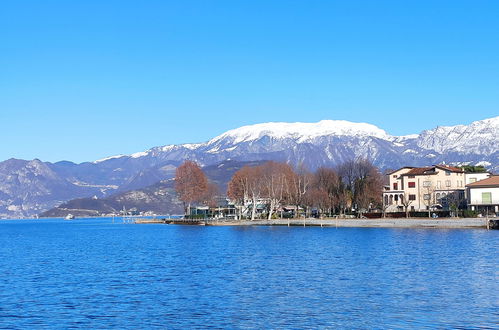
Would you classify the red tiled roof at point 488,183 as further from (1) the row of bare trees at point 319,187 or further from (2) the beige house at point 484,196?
(1) the row of bare trees at point 319,187

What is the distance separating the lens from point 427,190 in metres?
139

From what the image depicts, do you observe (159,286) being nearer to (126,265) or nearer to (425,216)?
(126,265)

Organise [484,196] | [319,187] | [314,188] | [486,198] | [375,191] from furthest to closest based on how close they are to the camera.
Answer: [314,188] < [319,187] < [375,191] < [484,196] < [486,198]

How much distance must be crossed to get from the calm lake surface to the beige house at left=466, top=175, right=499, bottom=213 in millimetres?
54533

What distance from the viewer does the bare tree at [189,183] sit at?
17900 cm

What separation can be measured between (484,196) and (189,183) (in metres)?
82.8

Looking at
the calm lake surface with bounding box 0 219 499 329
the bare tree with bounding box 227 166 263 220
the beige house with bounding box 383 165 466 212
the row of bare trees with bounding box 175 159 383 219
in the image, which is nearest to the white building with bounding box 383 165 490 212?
the beige house with bounding box 383 165 466 212

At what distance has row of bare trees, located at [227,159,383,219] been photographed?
141375 millimetres

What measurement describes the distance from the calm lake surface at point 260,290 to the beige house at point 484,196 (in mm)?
54533

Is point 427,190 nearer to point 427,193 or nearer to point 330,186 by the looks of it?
point 427,193

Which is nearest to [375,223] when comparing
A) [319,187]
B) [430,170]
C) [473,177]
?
[430,170]

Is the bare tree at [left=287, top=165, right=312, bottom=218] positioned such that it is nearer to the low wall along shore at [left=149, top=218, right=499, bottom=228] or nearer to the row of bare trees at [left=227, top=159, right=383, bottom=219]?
the row of bare trees at [left=227, top=159, right=383, bottom=219]

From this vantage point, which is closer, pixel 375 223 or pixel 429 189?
pixel 375 223

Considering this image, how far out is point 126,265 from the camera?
57.6 metres
